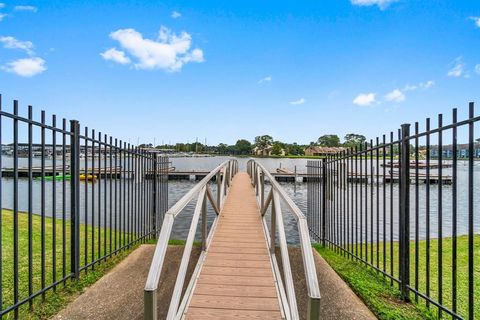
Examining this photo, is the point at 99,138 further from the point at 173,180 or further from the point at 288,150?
the point at 288,150

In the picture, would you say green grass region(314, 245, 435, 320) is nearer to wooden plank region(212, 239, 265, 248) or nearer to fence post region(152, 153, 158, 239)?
wooden plank region(212, 239, 265, 248)

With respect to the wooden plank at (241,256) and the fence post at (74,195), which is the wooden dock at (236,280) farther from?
the fence post at (74,195)

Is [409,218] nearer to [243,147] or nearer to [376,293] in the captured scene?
[376,293]

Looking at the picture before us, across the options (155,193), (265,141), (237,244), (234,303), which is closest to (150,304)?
(234,303)

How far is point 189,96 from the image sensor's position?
35.6 metres

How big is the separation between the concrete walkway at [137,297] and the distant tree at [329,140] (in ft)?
443

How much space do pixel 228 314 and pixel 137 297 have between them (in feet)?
4.35

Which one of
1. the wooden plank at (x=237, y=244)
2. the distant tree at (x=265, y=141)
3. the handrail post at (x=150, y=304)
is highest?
the distant tree at (x=265, y=141)

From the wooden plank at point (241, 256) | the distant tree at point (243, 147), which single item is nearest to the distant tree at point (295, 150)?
the distant tree at point (243, 147)

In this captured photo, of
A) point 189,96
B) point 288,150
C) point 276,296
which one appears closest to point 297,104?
point 189,96

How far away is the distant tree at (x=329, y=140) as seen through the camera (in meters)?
134

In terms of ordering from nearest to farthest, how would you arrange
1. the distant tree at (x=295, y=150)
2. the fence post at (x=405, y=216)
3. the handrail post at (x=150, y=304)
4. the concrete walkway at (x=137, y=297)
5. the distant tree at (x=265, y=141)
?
the handrail post at (x=150, y=304) → the concrete walkway at (x=137, y=297) → the fence post at (x=405, y=216) → the distant tree at (x=295, y=150) → the distant tree at (x=265, y=141)

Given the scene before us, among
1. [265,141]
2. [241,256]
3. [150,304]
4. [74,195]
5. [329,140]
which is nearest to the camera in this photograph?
[150,304]

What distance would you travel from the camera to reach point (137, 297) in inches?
135
